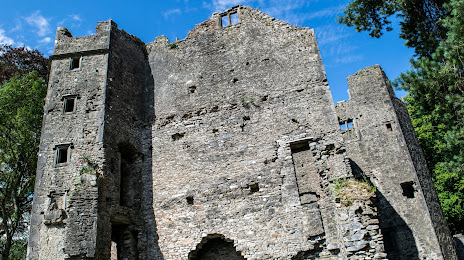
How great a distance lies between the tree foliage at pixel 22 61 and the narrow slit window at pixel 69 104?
786cm

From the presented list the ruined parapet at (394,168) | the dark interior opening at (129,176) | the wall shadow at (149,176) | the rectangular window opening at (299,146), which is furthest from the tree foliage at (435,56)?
the dark interior opening at (129,176)

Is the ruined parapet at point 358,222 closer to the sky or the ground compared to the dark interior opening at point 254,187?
closer to the ground

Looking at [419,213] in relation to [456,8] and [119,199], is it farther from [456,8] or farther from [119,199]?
[119,199]

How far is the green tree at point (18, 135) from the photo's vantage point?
15.9 metres

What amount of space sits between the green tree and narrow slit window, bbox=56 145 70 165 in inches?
226

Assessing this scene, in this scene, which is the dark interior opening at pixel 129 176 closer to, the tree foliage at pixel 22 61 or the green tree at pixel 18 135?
the green tree at pixel 18 135

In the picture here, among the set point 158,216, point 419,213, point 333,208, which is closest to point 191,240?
point 158,216

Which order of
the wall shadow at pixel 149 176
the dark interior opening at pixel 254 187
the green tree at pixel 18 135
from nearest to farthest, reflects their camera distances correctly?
1. the dark interior opening at pixel 254 187
2. the wall shadow at pixel 149 176
3. the green tree at pixel 18 135

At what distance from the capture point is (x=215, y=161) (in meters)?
11.8

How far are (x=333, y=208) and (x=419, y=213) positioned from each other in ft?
19.2

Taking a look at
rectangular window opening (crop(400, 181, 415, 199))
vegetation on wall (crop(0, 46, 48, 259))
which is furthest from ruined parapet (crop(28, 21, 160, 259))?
rectangular window opening (crop(400, 181, 415, 199))

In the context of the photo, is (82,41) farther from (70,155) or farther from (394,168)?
(394,168)

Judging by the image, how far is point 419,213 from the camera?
1384 cm

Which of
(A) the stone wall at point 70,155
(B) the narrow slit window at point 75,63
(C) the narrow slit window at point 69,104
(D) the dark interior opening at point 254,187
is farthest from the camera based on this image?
(B) the narrow slit window at point 75,63
